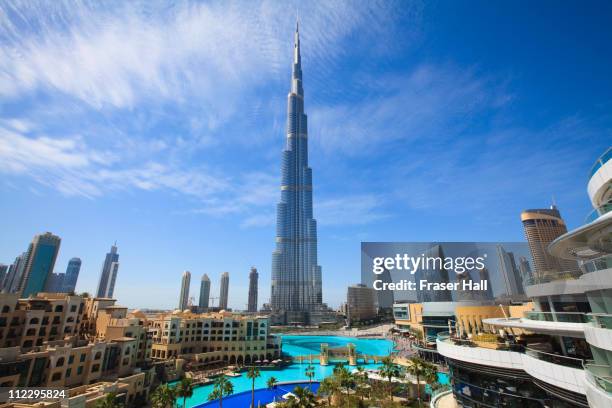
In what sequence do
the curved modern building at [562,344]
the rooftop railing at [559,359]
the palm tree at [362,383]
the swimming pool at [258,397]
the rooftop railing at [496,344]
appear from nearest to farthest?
the curved modern building at [562,344]
the rooftop railing at [559,359]
the rooftop railing at [496,344]
the palm tree at [362,383]
the swimming pool at [258,397]

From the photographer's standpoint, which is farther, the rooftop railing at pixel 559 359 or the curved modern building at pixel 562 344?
the rooftop railing at pixel 559 359

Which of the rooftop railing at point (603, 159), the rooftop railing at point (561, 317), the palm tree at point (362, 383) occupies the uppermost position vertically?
the rooftop railing at point (603, 159)

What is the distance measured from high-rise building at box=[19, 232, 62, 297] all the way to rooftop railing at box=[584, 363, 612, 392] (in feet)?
850

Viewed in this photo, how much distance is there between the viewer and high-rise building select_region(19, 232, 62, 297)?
188125 mm

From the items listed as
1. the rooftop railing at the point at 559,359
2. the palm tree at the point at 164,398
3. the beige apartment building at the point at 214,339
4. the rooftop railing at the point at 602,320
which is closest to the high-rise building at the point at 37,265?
the beige apartment building at the point at 214,339

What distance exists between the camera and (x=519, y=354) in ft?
70.6

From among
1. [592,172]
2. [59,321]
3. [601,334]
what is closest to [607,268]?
[601,334]

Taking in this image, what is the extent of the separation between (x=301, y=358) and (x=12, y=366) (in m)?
62.3

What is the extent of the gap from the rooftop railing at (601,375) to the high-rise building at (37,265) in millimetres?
258974

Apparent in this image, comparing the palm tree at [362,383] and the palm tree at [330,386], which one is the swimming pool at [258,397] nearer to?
the palm tree at [330,386]

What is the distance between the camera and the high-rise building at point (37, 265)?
617 feet

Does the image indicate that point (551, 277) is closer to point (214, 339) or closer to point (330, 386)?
point (330, 386)

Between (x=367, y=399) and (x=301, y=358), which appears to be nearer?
(x=367, y=399)

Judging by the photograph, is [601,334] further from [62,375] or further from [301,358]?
[301,358]
